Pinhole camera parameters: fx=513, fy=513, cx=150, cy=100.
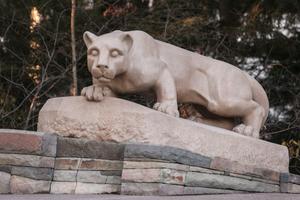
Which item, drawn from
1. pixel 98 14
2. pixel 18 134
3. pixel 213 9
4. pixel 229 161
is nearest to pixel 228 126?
pixel 229 161

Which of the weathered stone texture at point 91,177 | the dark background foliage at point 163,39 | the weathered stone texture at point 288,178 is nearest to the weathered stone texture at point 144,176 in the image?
the weathered stone texture at point 91,177

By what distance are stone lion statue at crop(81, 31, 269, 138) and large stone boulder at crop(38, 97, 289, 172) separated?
0.16 m

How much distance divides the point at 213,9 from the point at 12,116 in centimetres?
413

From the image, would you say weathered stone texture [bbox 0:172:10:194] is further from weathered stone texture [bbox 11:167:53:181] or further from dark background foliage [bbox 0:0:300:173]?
dark background foliage [bbox 0:0:300:173]

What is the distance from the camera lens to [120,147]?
410 centimetres

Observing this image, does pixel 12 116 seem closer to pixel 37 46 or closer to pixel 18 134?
pixel 37 46

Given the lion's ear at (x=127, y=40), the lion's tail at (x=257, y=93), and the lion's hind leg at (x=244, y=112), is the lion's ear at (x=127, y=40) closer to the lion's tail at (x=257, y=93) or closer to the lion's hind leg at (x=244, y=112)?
the lion's hind leg at (x=244, y=112)

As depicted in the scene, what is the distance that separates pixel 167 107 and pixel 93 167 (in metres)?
0.85

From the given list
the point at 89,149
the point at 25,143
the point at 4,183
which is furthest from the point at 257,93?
the point at 4,183

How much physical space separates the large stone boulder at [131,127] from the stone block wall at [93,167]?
0.11 meters

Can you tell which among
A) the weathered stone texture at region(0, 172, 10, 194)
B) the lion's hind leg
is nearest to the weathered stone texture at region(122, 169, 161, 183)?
the weathered stone texture at region(0, 172, 10, 194)

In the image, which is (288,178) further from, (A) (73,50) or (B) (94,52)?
(A) (73,50)

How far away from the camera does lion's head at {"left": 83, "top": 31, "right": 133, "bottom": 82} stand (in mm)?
4156

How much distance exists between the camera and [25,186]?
3902mm
